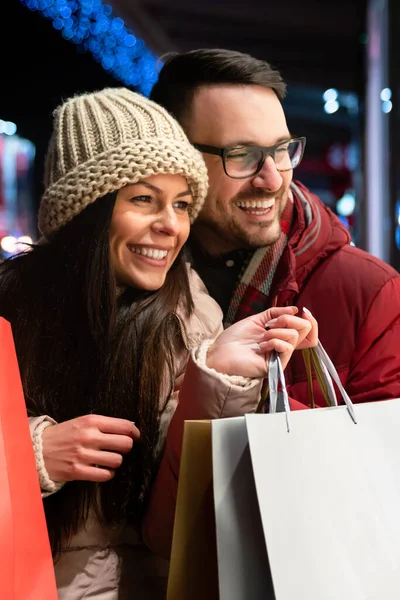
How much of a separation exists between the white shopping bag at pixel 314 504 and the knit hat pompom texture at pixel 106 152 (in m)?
0.39

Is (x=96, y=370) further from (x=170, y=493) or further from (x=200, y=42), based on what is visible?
(x=200, y=42)

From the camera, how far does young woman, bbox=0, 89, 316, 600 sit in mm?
1005

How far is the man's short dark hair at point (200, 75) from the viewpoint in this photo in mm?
1096

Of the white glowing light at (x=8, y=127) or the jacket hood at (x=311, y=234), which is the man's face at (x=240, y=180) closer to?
the jacket hood at (x=311, y=234)

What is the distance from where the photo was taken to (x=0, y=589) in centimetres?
80

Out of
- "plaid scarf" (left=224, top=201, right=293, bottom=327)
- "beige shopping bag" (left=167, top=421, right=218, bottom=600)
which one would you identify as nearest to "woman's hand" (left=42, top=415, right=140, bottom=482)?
"beige shopping bag" (left=167, top=421, right=218, bottom=600)

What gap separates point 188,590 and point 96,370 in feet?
1.16

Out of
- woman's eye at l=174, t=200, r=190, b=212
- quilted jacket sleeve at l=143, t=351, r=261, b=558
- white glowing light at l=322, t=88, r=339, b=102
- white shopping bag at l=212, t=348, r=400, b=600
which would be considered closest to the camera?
white shopping bag at l=212, t=348, r=400, b=600

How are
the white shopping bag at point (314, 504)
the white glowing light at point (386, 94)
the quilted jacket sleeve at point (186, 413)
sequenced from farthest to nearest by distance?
the white glowing light at point (386, 94) < the quilted jacket sleeve at point (186, 413) < the white shopping bag at point (314, 504)

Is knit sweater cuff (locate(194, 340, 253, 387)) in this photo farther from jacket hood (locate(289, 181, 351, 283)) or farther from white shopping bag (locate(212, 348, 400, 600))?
jacket hood (locate(289, 181, 351, 283))

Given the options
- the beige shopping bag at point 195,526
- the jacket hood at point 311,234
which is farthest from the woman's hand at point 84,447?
the jacket hood at point 311,234

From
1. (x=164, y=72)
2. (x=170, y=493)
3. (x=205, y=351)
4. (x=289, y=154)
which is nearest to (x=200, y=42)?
(x=164, y=72)

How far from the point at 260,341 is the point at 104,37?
616mm

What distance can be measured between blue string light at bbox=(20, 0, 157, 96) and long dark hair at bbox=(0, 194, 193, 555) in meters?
0.31
